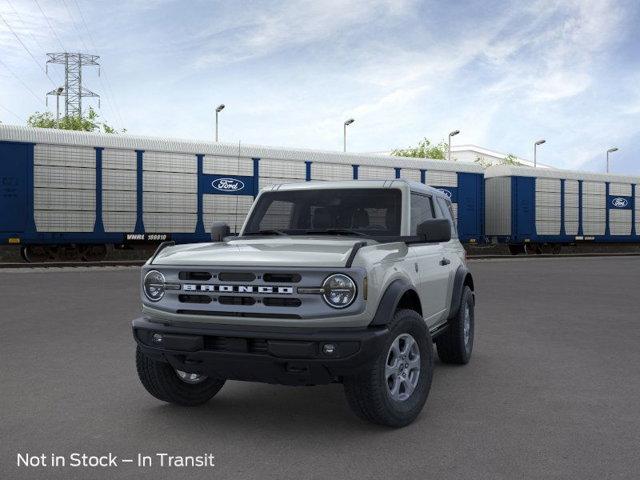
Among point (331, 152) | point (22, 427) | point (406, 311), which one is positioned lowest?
point (22, 427)

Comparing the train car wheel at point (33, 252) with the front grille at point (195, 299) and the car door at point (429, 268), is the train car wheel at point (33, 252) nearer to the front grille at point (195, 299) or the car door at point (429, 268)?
the car door at point (429, 268)

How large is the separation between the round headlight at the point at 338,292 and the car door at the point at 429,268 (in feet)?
3.88

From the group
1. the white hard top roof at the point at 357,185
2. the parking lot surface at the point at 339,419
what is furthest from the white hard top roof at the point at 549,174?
the white hard top roof at the point at 357,185

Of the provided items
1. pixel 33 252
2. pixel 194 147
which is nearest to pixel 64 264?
pixel 33 252

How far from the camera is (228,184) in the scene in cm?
2355

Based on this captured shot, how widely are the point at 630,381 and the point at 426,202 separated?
250cm

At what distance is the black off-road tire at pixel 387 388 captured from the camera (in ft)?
13.8

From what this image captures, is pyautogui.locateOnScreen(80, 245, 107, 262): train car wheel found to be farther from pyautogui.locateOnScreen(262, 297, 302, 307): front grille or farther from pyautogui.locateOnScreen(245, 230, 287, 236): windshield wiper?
pyautogui.locateOnScreen(262, 297, 302, 307): front grille

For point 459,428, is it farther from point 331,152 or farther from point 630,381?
point 331,152

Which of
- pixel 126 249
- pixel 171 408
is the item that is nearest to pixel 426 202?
pixel 171 408

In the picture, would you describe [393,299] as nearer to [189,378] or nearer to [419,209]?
[419,209]

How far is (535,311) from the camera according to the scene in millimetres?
10992

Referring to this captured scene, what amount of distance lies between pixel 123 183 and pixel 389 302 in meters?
19.0

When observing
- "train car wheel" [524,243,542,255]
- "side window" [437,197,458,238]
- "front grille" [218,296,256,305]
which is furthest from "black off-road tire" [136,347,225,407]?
"train car wheel" [524,243,542,255]
